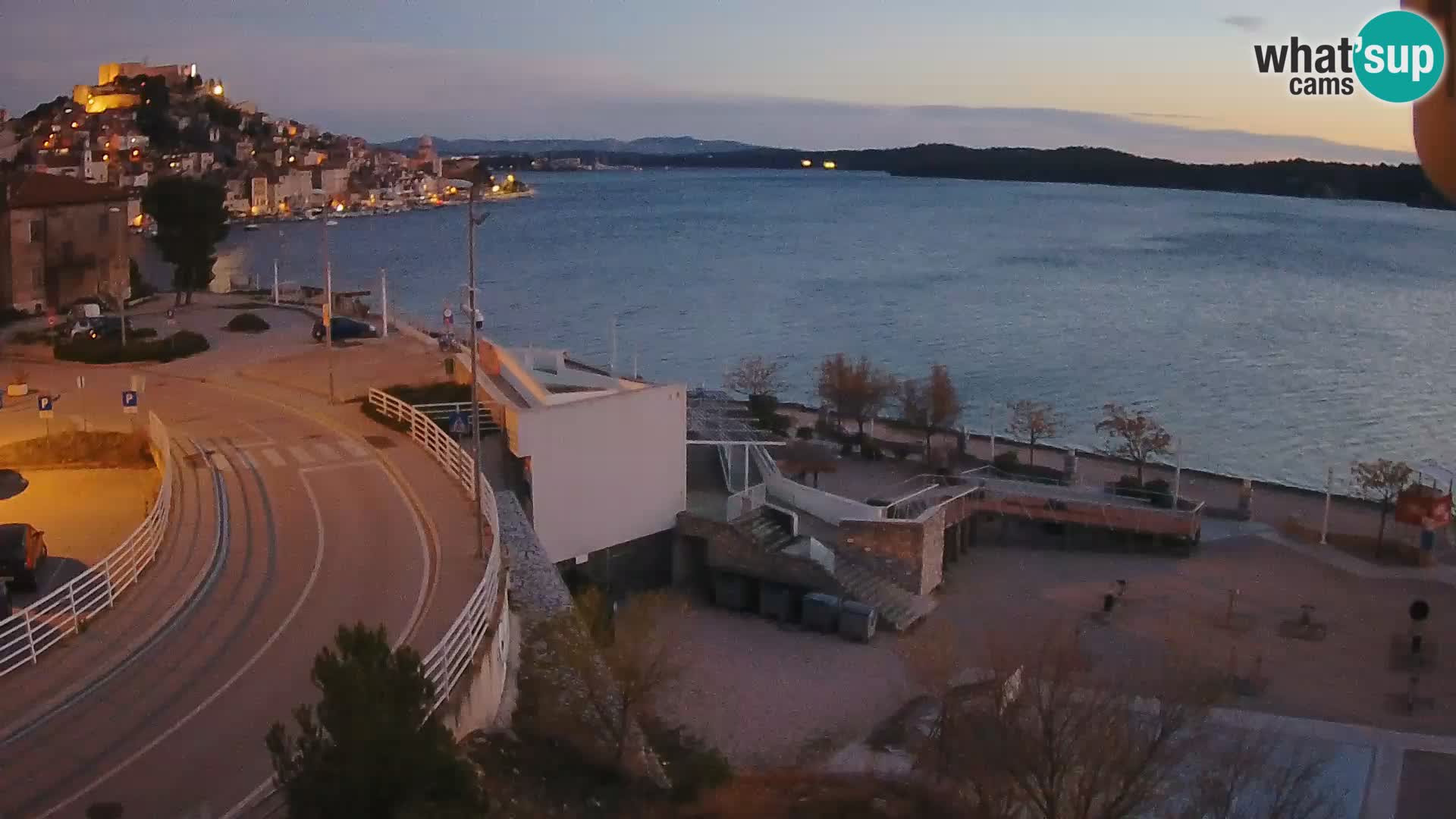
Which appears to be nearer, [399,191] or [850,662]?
[850,662]

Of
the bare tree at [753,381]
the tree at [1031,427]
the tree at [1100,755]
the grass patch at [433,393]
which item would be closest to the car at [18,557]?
the grass patch at [433,393]

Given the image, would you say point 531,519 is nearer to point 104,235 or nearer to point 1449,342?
point 104,235

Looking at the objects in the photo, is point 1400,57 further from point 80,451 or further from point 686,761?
point 80,451

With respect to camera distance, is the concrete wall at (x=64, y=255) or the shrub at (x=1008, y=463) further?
the concrete wall at (x=64, y=255)

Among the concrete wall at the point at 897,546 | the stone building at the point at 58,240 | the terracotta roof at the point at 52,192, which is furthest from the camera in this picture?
the terracotta roof at the point at 52,192

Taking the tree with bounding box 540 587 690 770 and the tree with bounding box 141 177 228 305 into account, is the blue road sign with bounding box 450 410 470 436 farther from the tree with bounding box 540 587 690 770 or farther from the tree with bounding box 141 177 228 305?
the tree with bounding box 141 177 228 305

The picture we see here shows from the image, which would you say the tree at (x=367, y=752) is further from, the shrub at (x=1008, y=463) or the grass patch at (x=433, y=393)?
the shrub at (x=1008, y=463)

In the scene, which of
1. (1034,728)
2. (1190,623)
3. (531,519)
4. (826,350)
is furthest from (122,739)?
(826,350)
